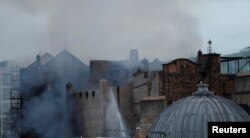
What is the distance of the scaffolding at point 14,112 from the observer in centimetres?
8000

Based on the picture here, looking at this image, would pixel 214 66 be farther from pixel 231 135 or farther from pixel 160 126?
pixel 231 135

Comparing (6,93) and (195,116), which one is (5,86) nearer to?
(6,93)

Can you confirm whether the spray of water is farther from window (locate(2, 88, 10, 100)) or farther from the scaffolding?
window (locate(2, 88, 10, 100))

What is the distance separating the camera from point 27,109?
256 ft

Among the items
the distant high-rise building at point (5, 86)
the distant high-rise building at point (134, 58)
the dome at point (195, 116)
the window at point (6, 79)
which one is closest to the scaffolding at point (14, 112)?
the distant high-rise building at point (134, 58)

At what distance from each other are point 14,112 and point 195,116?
129ft

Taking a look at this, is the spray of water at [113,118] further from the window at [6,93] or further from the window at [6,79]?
the window at [6,79]

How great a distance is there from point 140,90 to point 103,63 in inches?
380

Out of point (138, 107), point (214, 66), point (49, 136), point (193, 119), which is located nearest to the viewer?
point (193, 119)

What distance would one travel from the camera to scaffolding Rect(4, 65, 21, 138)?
80000mm

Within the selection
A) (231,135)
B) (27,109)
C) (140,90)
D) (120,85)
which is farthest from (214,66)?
(231,135)

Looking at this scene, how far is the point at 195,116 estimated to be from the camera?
43.9 metres

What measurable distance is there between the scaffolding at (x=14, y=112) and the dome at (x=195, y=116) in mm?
35895

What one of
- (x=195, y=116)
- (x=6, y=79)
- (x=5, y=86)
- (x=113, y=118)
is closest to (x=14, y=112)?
(x=113, y=118)
